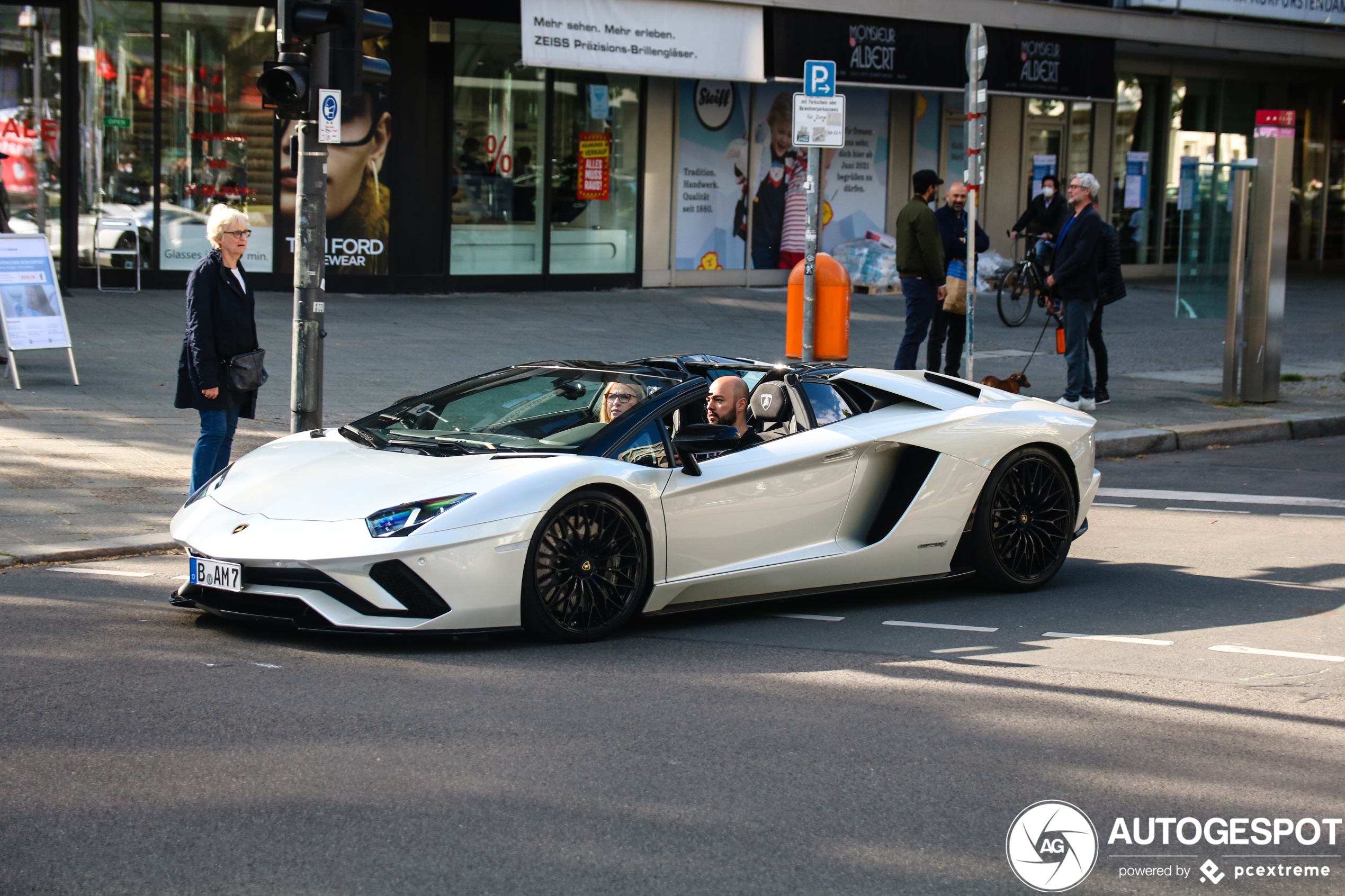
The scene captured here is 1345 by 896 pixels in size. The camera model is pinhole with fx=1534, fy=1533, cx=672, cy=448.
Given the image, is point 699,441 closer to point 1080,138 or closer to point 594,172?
point 594,172

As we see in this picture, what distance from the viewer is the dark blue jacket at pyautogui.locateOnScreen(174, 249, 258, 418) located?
8.35m

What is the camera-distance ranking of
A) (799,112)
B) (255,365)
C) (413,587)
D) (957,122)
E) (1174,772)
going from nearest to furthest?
(1174,772) → (413,587) → (255,365) → (799,112) → (957,122)

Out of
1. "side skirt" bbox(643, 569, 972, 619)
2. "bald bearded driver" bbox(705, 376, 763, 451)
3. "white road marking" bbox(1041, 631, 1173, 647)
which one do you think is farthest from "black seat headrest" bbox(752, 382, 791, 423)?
"white road marking" bbox(1041, 631, 1173, 647)

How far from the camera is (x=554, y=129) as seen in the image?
20969mm

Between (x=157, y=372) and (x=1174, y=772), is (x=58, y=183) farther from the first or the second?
(x=1174, y=772)

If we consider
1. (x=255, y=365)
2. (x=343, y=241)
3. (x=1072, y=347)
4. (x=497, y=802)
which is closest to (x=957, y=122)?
(x=343, y=241)

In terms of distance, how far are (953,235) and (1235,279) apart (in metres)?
2.74

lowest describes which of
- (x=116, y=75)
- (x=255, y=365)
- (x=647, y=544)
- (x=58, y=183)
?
(x=647, y=544)

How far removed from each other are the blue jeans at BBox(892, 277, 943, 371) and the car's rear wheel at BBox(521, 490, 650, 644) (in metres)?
8.00

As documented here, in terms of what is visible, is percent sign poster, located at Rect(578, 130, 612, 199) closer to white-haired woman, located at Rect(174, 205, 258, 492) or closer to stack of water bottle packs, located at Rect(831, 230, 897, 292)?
stack of water bottle packs, located at Rect(831, 230, 897, 292)

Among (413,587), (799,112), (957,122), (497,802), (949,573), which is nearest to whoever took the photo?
(497,802)

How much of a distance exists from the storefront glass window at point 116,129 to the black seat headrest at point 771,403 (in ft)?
45.3

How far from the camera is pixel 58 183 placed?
61.4ft

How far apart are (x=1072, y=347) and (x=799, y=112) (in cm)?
320
